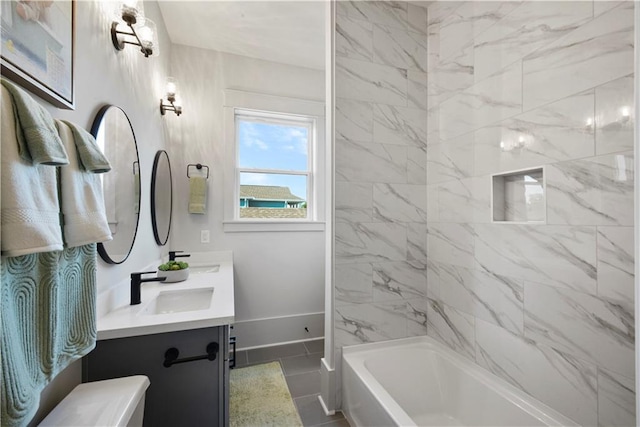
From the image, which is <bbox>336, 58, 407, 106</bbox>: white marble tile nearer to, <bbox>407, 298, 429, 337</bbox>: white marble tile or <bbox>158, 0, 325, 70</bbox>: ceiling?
<bbox>158, 0, 325, 70</bbox>: ceiling

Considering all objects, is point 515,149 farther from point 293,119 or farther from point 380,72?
point 293,119

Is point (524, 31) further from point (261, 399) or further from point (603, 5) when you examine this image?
point (261, 399)

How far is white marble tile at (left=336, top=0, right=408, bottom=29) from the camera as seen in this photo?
1777 mm

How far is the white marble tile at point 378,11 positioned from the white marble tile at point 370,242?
4.66ft

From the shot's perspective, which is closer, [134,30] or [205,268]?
[134,30]

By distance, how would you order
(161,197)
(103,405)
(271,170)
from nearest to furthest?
1. (103,405)
2. (161,197)
3. (271,170)

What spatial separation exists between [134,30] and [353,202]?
4.96 feet

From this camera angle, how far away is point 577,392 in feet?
3.59

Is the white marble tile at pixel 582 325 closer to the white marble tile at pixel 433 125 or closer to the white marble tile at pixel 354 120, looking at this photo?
the white marble tile at pixel 433 125

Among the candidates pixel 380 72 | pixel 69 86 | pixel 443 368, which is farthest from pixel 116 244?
pixel 443 368

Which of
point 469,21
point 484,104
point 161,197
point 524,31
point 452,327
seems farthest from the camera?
point 161,197

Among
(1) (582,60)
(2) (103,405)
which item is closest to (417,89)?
(1) (582,60)

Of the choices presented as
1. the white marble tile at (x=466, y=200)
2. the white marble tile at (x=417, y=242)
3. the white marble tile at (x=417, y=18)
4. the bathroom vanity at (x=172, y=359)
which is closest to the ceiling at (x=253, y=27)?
the white marble tile at (x=417, y=18)

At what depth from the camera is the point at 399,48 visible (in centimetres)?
190
